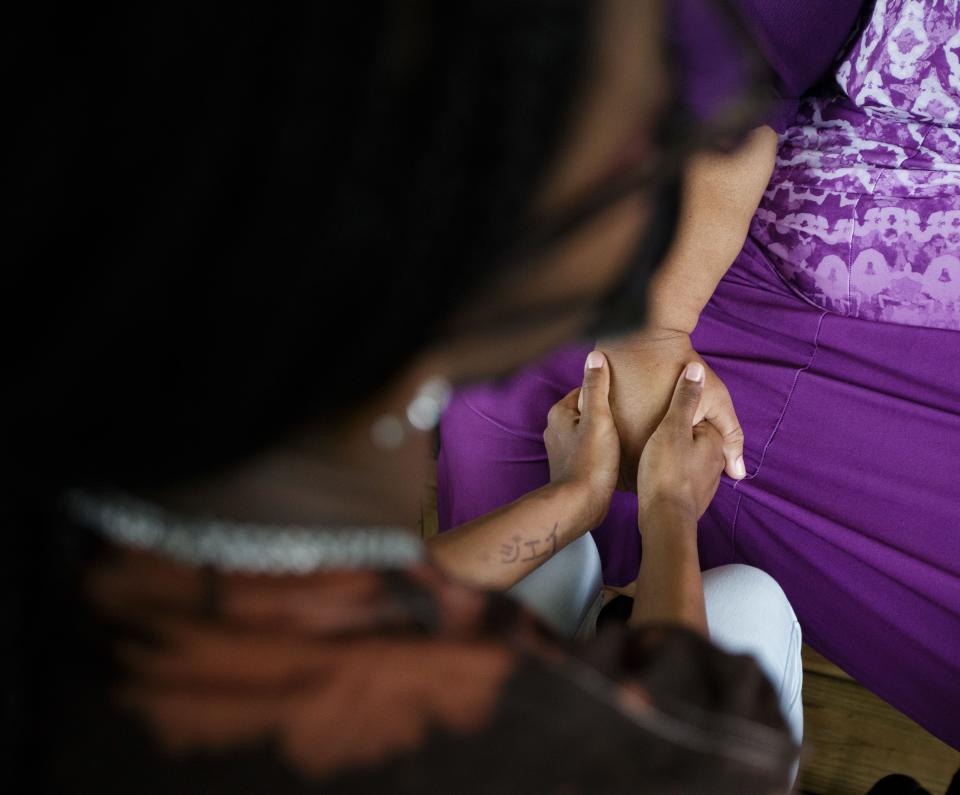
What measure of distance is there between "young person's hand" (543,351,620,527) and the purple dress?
6 cm

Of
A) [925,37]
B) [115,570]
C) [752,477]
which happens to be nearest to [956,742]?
[752,477]

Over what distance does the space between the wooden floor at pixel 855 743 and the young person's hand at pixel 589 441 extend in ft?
1.59

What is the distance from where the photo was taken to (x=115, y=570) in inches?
17.1

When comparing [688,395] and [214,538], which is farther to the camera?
[688,395]

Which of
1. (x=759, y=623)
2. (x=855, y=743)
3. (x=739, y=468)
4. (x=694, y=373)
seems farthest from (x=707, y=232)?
(x=855, y=743)

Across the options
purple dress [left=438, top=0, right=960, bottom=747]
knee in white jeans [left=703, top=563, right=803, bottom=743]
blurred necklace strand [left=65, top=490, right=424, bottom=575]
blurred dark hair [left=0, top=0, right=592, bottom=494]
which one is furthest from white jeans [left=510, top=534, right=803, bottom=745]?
blurred dark hair [left=0, top=0, right=592, bottom=494]

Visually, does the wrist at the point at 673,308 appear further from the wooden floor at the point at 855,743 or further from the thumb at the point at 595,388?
the wooden floor at the point at 855,743

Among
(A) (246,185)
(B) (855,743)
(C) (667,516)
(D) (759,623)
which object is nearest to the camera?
(A) (246,185)

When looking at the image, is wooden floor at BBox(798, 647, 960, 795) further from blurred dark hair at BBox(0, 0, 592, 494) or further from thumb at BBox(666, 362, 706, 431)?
blurred dark hair at BBox(0, 0, 592, 494)

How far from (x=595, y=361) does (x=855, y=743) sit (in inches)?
26.4

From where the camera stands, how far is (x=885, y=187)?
1.07 meters

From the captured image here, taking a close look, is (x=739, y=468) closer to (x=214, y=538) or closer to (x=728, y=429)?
(x=728, y=429)

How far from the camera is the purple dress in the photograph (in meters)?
1.00

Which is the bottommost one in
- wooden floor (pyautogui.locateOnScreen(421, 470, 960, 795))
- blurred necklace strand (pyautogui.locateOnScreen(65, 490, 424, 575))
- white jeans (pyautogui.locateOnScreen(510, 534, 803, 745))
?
wooden floor (pyautogui.locateOnScreen(421, 470, 960, 795))
